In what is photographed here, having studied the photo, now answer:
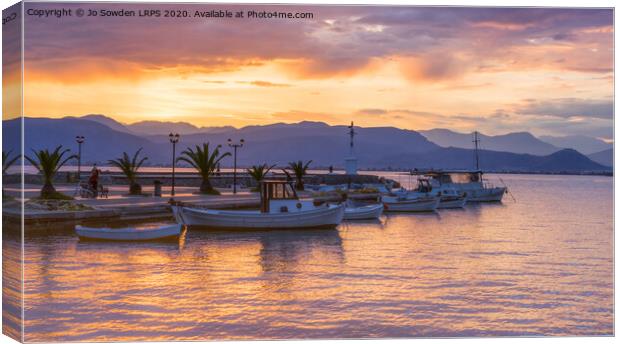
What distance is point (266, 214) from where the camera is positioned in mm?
28922

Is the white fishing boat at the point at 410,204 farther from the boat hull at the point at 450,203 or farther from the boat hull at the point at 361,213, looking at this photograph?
the boat hull at the point at 361,213

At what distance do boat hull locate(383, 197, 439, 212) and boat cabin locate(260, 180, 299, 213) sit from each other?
18.8m

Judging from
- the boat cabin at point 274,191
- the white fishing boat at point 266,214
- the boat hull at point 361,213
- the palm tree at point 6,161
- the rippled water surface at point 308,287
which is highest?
the palm tree at point 6,161

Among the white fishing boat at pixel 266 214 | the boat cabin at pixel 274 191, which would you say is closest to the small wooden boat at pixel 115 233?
the white fishing boat at pixel 266 214

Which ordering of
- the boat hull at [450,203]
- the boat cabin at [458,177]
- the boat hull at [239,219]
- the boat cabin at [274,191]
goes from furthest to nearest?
the boat cabin at [458,177] → the boat hull at [450,203] → the boat cabin at [274,191] → the boat hull at [239,219]

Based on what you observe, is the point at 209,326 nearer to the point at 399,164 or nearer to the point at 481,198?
the point at 481,198

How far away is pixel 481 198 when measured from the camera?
63.9 meters

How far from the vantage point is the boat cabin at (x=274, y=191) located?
29062mm

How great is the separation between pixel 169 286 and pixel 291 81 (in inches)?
236

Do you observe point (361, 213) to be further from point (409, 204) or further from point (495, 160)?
point (495, 160)

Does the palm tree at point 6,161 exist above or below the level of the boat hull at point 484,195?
above

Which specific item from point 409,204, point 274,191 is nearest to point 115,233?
point 274,191

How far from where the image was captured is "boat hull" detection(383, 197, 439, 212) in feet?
156

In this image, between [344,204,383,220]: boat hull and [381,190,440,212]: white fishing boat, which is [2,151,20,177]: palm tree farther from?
[381,190,440,212]: white fishing boat
